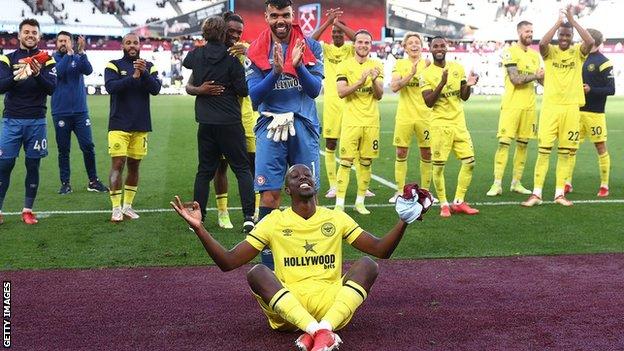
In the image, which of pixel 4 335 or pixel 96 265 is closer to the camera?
pixel 4 335

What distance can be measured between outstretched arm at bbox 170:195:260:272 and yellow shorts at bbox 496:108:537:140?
23.2 feet

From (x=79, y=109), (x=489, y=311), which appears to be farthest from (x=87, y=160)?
(x=489, y=311)

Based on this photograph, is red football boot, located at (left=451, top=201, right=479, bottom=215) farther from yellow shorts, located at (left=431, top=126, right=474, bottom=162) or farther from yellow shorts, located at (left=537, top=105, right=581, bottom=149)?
yellow shorts, located at (left=537, top=105, right=581, bottom=149)

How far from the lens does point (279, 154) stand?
6.88 m

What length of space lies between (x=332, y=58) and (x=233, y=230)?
414 centimetres

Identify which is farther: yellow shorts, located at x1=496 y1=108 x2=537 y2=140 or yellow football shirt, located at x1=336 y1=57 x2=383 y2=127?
yellow shorts, located at x1=496 y1=108 x2=537 y2=140

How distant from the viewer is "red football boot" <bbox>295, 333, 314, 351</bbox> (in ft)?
16.4

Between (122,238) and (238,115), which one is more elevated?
(238,115)

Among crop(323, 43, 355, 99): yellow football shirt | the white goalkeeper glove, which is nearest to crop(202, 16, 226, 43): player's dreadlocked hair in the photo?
the white goalkeeper glove

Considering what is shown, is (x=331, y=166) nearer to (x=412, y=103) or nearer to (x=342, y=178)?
(x=342, y=178)

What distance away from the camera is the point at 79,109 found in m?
12.7

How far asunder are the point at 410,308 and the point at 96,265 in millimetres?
3069

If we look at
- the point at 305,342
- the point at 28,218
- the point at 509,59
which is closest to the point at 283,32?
the point at 305,342

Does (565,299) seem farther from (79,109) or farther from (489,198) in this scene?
(79,109)
